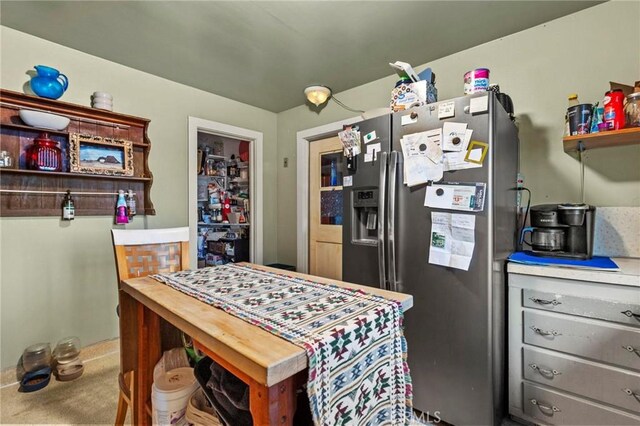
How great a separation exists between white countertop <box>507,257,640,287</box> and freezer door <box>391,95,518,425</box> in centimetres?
11

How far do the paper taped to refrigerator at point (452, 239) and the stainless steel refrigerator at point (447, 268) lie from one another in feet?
0.09

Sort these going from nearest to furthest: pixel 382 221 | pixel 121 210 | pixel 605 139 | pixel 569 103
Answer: pixel 605 139 → pixel 382 221 → pixel 569 103 → pixel 121 210

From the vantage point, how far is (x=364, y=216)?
1.94 metres

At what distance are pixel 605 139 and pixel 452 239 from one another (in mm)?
1029

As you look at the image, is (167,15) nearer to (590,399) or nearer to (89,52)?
(89,52)

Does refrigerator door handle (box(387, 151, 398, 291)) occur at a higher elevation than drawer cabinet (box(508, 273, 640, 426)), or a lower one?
higher

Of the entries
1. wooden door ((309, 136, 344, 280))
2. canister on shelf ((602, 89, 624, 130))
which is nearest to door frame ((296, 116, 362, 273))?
wooden door ((309, 136, 344, 280))

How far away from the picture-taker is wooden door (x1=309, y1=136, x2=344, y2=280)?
3.10 metres

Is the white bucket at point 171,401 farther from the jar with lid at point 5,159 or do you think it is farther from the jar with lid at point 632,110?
the jar with lid at point 632,110

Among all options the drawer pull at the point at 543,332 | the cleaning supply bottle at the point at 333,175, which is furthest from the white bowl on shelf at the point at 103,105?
the drawer pull at the point at 543,332

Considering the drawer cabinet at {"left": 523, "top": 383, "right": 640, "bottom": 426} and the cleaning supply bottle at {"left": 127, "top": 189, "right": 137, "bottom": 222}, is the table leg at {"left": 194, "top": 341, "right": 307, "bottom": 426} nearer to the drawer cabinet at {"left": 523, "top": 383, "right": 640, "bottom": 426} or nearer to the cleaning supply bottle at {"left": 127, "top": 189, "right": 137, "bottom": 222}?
the drawer cabinet at {"left": 523, "top": 383, "right": 640, "bottom": 426}

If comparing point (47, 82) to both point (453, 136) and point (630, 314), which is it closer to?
point (453, 136)

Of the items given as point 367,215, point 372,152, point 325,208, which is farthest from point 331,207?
point 372,152

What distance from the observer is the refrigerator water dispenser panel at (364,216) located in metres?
1.83
